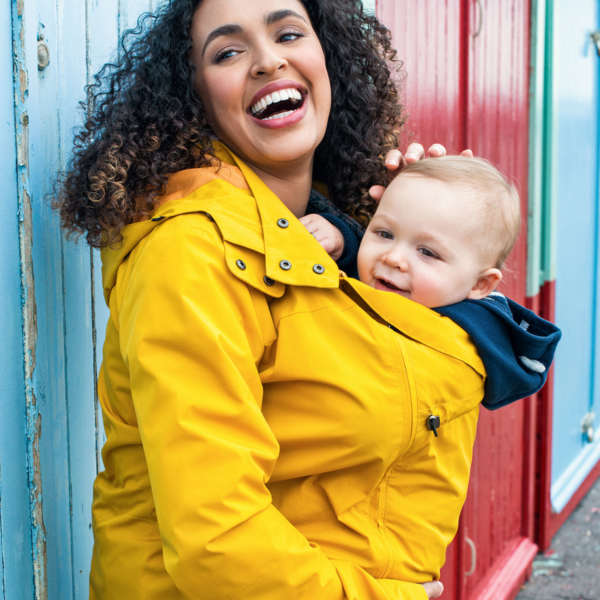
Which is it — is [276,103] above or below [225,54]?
below

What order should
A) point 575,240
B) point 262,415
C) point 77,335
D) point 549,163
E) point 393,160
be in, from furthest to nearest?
1. point 575,240
2. point 549,163
3. point 393,160
4. point 77,335
5. point 262,415

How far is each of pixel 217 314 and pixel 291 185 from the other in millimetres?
669

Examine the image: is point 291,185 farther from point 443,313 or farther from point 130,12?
point 130,12

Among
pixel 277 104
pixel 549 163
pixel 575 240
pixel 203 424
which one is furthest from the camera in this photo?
pixel 575 240

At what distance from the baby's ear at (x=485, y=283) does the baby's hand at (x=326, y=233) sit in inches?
13.2

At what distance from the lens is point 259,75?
1689mm

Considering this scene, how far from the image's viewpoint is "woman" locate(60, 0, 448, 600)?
1283mm

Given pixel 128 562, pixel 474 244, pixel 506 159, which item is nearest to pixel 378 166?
pixel 474 244

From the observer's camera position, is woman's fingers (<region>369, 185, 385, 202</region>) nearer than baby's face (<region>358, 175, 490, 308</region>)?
No

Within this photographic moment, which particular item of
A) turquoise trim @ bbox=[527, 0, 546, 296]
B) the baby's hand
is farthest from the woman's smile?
turquoise trim @ bbox=[527, 0, 546, 296]

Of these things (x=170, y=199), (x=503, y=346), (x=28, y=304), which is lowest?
(x=503, y=346)

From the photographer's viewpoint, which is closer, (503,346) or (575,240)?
(503,346)

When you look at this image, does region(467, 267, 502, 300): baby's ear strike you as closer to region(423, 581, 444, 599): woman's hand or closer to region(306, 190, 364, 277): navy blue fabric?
region(306, 190, 364, 277): navy blue fabric

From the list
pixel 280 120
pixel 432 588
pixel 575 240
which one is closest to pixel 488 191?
pixel 280 120
